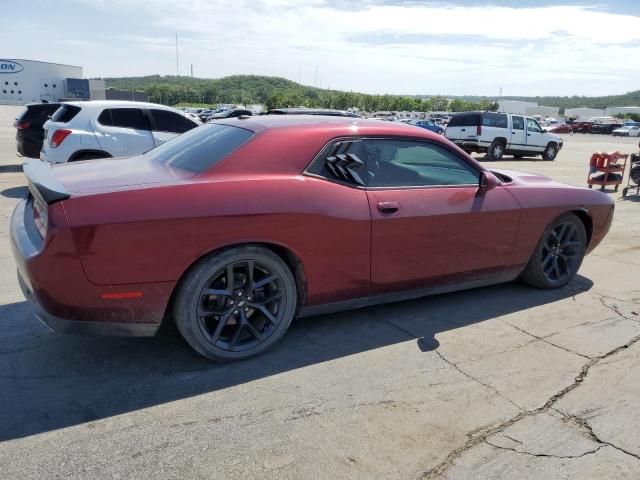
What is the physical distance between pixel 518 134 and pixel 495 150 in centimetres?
118

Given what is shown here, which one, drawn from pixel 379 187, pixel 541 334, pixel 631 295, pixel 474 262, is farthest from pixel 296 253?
pixel 631 295

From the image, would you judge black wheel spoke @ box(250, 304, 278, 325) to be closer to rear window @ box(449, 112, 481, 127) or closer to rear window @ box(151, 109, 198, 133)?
rear window @ box(151, 109, 198, 133)

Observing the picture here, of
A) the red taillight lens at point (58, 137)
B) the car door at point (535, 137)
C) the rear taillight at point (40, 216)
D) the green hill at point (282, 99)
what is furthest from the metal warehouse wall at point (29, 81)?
the rear taillight at point (40, 216)

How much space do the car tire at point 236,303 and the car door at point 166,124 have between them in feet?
21.2

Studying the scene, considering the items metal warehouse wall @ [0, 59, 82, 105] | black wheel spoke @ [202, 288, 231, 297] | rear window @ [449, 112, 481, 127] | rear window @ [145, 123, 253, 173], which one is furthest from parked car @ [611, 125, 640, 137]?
metal warehouse wall @ [0, 59, 82, 105]

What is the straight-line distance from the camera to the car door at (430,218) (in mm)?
3670

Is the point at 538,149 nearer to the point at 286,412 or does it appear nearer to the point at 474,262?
the point at 474,262

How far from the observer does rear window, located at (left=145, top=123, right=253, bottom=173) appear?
339 centimetres

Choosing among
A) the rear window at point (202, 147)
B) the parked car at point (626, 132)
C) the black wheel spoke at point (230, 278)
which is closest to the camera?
the black wheel spoke at point (230, 278)

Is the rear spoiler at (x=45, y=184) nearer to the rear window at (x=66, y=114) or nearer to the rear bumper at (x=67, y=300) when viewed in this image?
the rear bumper at (x=67, y=300)

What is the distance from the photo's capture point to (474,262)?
418 centimetres

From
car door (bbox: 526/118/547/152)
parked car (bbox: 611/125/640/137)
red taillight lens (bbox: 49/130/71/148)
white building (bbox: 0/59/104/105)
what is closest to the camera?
red taillight lens (bbox: 49/130/71/148)

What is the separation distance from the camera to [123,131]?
8.71 metres

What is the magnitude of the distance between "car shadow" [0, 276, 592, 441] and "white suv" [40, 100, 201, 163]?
4951mm
